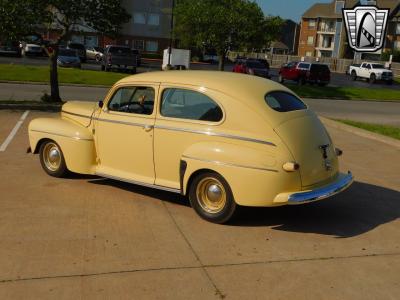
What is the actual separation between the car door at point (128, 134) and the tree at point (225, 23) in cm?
1891

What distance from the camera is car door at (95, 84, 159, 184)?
6.47m

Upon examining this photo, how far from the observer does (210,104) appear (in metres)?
6.09

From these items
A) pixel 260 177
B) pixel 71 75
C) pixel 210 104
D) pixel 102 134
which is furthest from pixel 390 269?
pixel 71 75

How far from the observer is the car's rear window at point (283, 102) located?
6.13 m

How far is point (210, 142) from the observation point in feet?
19.4

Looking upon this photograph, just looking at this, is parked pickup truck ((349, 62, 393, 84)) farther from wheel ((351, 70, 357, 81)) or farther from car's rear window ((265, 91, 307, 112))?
car's rear window ((265, 91, 307, 112))

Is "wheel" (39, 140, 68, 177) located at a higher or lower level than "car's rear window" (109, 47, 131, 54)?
lower

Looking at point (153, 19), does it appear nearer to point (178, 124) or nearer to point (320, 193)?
point (178, 124)

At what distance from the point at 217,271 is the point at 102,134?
2.97 m

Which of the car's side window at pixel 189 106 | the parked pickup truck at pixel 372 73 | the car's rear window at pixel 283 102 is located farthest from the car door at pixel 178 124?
the parked pickup truck at pixel 372 73

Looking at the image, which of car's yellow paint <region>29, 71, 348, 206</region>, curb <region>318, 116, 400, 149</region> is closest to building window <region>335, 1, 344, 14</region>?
curb <region>318, 116, 400, 149</region>

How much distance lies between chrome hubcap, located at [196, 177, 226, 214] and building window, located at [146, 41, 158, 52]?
6169 centimetres

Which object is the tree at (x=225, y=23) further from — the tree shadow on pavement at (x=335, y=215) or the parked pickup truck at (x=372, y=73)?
the parked pickup truck at (x=372, y=73)

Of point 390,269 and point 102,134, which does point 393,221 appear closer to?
point 390,269
